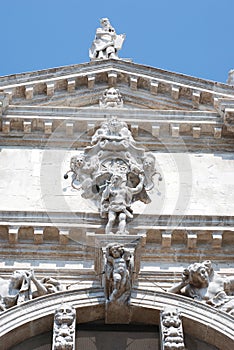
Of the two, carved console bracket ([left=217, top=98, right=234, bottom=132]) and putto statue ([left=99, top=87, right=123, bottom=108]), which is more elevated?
putto statue ([left=99, top=87, right=123, bottom=108])

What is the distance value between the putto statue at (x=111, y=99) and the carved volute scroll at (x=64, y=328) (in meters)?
6.60

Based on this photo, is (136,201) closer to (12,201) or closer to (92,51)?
(12,201)

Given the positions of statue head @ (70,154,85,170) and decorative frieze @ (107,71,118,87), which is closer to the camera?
statue head @ (70,154,85,170)

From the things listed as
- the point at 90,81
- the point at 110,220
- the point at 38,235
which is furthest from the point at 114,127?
the point at 38,235

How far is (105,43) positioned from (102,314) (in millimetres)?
9208

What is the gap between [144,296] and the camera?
14.1m

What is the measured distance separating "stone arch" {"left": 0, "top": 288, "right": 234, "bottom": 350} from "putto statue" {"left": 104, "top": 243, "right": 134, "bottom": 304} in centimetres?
16

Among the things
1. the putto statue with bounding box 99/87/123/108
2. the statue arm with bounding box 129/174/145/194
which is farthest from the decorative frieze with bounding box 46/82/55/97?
the statue arm with bounding box 129/174/145/194

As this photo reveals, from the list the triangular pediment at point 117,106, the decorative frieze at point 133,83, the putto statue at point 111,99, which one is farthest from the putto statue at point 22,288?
the decorative frieze at point 133,83

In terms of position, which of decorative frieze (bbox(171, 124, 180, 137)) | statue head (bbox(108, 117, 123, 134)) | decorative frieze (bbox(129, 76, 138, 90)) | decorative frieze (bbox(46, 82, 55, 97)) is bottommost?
statue head (bbox(108, 117, 123, 134))

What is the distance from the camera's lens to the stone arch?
13.6 metres

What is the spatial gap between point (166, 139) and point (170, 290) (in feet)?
16.2

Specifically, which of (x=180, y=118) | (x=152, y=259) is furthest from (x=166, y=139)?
(x=152, y=259)

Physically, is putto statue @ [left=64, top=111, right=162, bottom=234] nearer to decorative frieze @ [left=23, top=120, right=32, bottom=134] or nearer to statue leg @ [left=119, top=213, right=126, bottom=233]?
statue leg @ [left=119, top=213, right=126, bottom=233]
